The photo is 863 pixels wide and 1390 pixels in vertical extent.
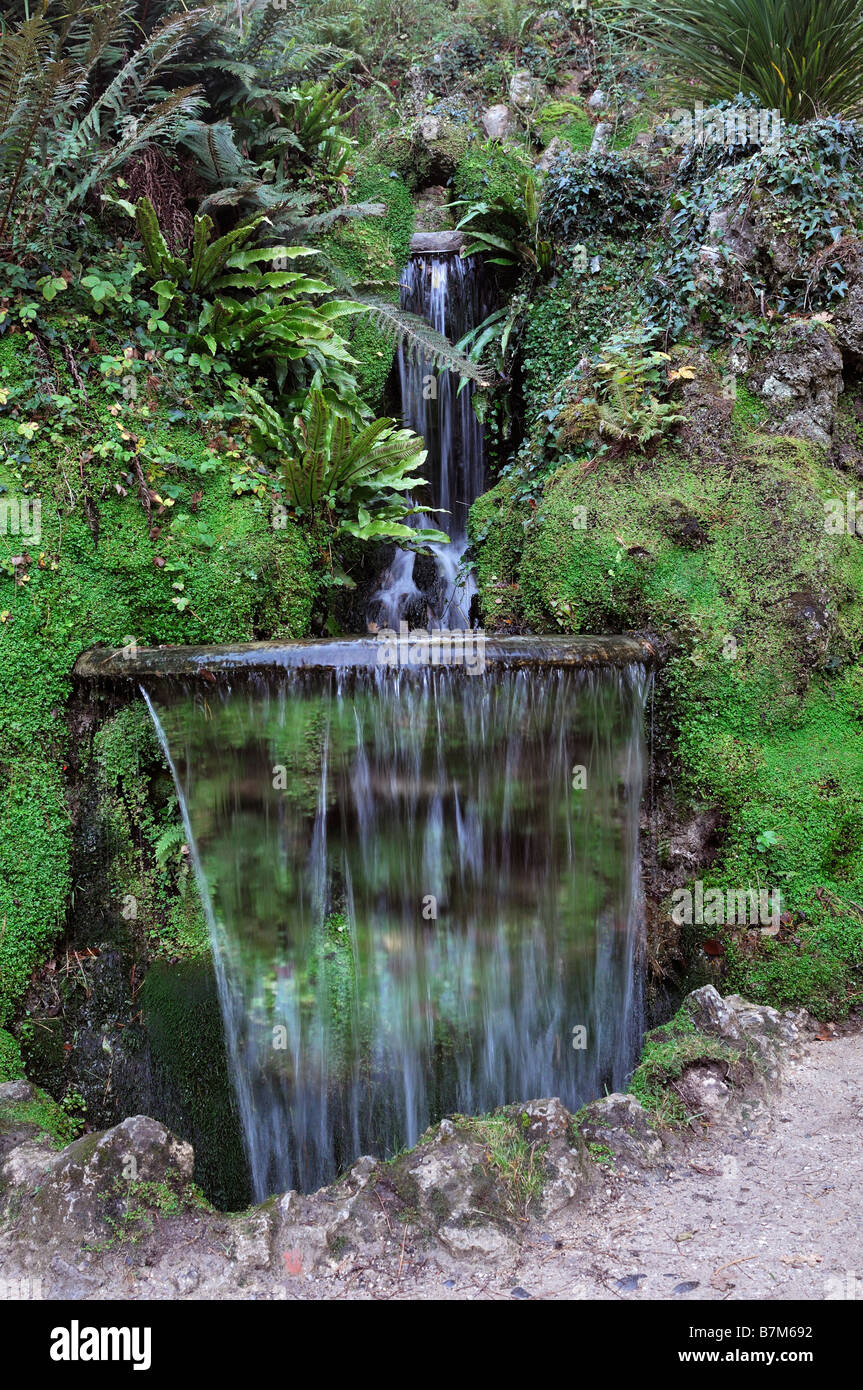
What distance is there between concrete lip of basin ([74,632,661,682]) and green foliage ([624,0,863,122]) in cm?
492

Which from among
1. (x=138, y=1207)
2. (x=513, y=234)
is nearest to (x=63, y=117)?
(x=513, y=234)

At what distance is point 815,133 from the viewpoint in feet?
19.9

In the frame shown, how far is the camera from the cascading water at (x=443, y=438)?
23.9 feet

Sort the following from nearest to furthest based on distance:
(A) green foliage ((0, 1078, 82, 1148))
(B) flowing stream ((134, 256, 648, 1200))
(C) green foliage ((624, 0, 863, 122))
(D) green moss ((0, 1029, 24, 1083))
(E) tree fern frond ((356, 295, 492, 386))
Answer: (A) green foliage ((0, 1078, 82, 1148)), (D) green moss ((0, 1029, 24, 1083)), (B) flowing stream ((134, 256, 648, 1200)), (C) green foliage ((624, 0, 863, 122)), (E) tree fern frond ((356, 295, 492, 386))

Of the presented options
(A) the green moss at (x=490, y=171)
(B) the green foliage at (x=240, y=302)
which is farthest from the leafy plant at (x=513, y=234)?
(B) the green foliage at (x=240, y=302)

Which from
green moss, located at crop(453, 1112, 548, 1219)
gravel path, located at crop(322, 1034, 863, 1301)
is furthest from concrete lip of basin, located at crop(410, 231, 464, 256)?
gravel path, located at crop(322, 1034, 863, 1301)

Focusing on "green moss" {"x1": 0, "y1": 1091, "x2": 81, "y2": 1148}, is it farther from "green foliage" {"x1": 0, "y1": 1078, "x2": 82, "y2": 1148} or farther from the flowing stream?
the flowing stream

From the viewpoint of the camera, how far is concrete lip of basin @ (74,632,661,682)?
4277 millimetres

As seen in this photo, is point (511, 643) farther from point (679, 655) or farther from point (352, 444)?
point (352, 444)

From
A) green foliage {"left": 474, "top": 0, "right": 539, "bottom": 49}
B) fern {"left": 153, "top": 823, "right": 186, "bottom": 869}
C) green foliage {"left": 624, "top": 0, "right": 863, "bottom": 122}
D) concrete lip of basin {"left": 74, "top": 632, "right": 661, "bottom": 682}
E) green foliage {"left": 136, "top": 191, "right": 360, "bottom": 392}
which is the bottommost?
fern {"left": 153, "top": 823, "right": 186, "bottom": 869}

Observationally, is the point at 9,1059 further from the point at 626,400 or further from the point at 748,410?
the point at 748,410

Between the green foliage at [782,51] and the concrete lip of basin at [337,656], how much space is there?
492cm

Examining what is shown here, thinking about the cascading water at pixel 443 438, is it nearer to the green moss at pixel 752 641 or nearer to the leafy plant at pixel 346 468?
the leafy plant at pixel 346 468

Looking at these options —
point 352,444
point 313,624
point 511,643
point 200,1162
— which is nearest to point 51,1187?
point 200,1162
